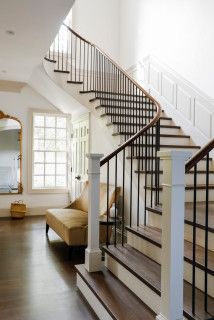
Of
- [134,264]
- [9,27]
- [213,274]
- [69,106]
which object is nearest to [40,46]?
[9,27]

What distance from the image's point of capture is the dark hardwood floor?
8.23 feet

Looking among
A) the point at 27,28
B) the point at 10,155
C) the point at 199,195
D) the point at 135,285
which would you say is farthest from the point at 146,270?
the point at 10,155

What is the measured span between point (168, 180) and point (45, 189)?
5430mm

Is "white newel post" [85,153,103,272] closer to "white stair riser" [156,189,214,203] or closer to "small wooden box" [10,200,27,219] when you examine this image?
"white stair riser" [156,189,214,203]

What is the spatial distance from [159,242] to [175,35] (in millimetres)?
3884

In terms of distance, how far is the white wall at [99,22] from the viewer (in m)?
7.00

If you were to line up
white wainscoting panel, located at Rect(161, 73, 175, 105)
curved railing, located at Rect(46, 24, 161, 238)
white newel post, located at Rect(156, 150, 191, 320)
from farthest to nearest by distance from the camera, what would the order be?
white wainscoting panel, located at Rect(161, 73, 175, 105), curved railing, located at Rect(46, 24, 161, 238), white newel post, located at Rect(156, 150, 191, 320)

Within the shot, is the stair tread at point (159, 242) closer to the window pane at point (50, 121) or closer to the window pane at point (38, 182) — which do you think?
the window pane at point (38, 182)

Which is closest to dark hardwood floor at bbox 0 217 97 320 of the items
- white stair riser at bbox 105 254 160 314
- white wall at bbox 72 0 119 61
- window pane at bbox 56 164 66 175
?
white stair riser at bbox 105 254 160 314

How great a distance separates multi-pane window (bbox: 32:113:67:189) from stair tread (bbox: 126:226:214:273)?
167 inches

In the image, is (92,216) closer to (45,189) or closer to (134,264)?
(134,264)

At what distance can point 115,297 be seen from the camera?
2307 mm

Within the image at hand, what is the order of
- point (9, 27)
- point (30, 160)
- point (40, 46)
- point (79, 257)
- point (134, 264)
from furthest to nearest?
point (30, 160) < point (40, 46) < point (79, 257) < point (9, 27) < point (134, 264)

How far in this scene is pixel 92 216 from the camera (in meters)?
2.88
